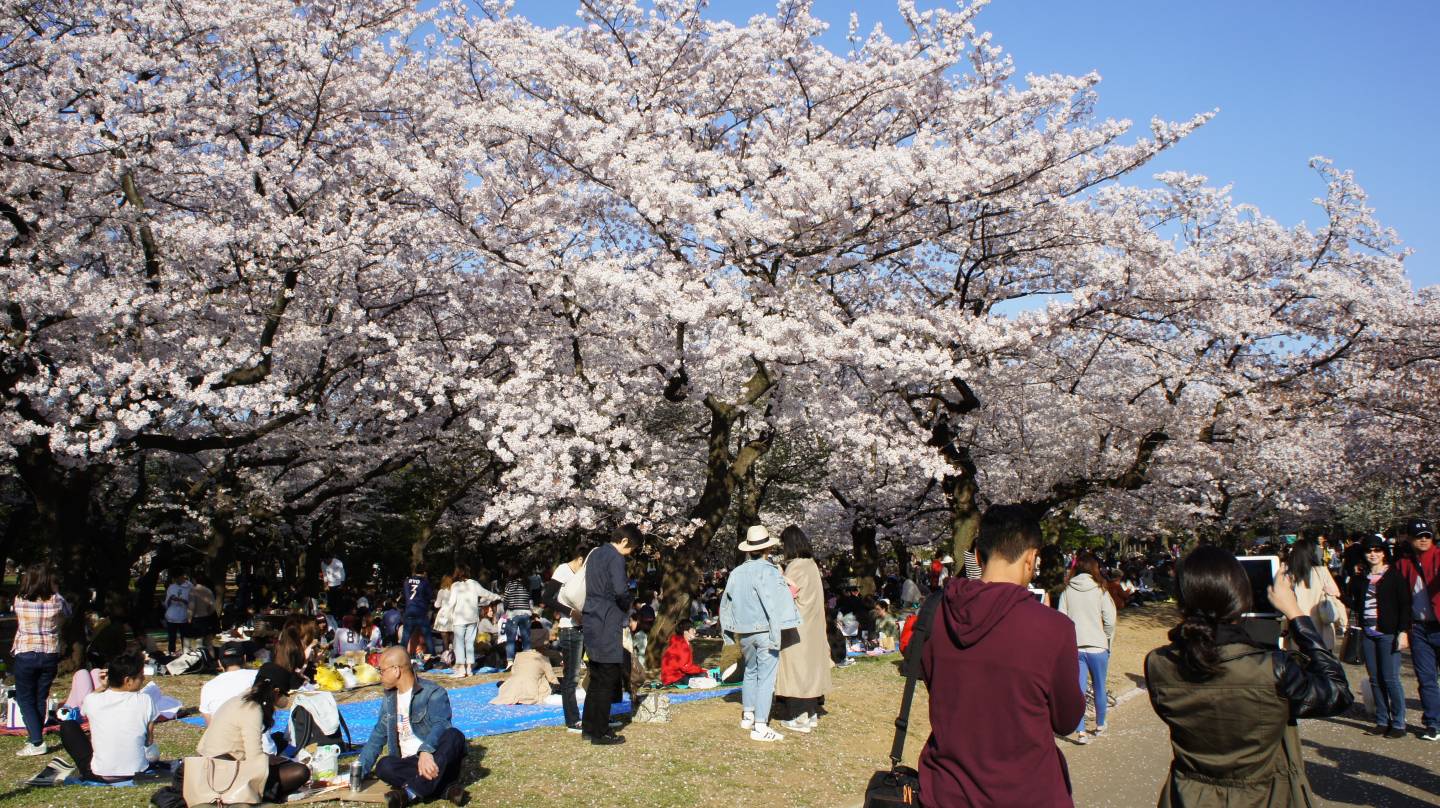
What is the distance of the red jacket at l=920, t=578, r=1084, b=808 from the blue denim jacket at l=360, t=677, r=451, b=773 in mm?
4197

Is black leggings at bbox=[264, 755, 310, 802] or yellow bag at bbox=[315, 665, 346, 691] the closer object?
black leggings at bbox=[264, 755, 310, 802]

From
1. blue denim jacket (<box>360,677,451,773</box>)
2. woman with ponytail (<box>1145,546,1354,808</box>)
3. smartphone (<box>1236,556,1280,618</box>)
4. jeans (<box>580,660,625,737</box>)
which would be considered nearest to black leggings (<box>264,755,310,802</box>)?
blue denim jacket (<box>360,677,451,773</box>)

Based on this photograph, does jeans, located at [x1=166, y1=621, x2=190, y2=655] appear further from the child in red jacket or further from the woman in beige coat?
the woman in beige coat

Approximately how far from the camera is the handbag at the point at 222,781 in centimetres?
572

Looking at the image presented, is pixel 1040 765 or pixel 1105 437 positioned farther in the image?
pixel 1105 437

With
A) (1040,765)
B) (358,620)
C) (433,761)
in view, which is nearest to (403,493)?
(358,620)

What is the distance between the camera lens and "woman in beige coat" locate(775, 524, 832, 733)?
8.46 metres

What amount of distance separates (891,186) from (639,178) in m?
3.02

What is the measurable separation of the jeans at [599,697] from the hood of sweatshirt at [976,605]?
4894 millimetres

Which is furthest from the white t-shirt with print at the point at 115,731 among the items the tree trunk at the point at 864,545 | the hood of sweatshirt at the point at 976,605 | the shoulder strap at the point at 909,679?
the tree trunk at the point at 864,545

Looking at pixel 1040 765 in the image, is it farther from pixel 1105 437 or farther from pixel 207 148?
pixel 1105 437

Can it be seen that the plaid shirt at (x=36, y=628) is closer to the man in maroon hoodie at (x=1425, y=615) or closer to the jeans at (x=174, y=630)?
the jeans at (x=174, y=630)

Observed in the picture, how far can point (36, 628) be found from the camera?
320 inches

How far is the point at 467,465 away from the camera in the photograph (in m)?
20.7
